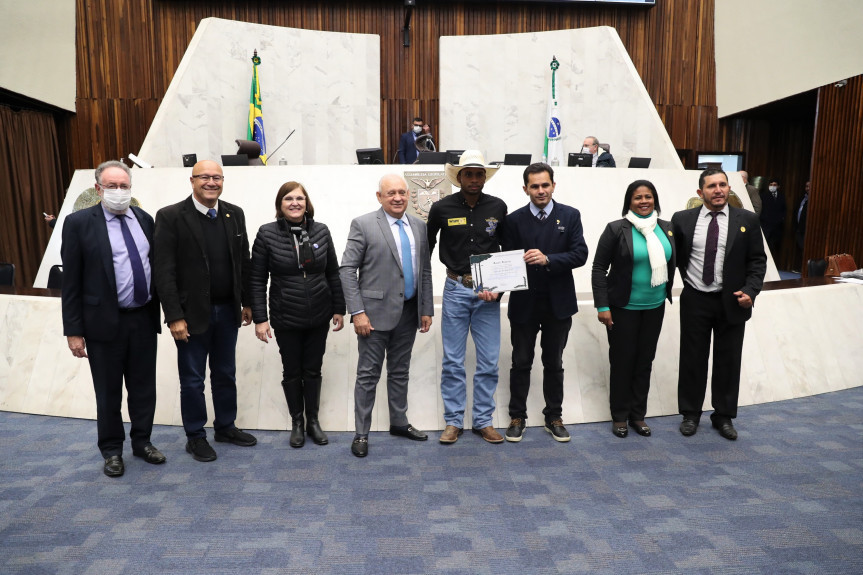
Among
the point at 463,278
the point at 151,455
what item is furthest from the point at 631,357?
the point at 151,455

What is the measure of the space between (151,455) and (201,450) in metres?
0.23

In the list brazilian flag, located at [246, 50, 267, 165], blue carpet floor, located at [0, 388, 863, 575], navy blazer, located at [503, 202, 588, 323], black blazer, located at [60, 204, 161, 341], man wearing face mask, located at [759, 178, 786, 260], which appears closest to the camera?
blue carpet floor, located at [0, 388, 863, 575]

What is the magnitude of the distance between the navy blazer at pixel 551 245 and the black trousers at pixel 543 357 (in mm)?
57

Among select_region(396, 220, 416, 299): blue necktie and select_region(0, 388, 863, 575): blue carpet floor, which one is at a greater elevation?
select_region(396, 220, 416, 299): blue necktie

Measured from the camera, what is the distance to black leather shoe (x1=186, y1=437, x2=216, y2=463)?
3074 millimetres

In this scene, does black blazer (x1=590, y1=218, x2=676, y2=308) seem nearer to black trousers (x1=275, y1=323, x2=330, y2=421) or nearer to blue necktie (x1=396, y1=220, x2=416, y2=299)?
blue necktie (x1=396, y1=220, x2=416, y2=299)

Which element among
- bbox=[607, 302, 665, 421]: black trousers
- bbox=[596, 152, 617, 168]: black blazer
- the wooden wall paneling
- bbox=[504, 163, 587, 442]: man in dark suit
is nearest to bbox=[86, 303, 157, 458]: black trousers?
bbox=[504, 163, 587, 442]: man in dark suit

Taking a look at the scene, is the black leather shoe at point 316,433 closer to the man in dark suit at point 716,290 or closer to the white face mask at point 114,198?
the white face mask at point 114,198

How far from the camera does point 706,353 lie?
11.6ft

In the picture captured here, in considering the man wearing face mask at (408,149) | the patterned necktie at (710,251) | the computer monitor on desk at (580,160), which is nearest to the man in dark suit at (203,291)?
the patterned necktie at (710,251)

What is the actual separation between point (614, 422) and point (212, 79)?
8011mm

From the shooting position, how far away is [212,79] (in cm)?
912

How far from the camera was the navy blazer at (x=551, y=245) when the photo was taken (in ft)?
10.6

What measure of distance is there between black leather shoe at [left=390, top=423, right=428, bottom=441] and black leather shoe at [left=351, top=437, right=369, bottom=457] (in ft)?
0.79
